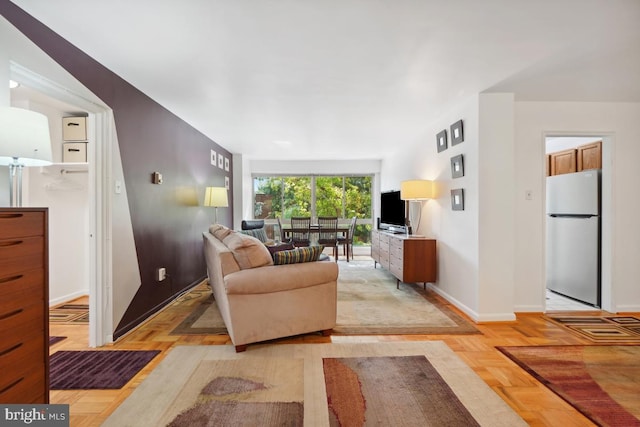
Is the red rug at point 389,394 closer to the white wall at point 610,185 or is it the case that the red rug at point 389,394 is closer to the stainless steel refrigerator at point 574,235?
the white wall at point 610,185

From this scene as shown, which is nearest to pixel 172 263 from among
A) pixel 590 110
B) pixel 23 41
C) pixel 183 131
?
pixel 183 131

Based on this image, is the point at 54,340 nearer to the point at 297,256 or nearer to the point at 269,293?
the point at 269,293

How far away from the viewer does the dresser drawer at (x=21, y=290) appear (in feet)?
4.43

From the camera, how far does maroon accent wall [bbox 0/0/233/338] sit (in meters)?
2.34

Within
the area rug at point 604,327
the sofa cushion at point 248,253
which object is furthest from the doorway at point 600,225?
the sofa cushion at point 248,253

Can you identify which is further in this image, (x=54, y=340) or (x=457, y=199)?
(x=457, y=199)

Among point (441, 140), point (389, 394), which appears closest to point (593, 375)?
point (389, 394)

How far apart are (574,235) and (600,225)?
0.30 meters

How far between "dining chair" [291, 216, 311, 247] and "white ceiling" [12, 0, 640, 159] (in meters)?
3.19

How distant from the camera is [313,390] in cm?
199

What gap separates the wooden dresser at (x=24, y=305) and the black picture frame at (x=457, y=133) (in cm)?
360

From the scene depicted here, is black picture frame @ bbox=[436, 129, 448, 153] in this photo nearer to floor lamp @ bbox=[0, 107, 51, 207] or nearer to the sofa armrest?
the sofa armrest

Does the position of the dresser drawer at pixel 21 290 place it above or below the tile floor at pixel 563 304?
above

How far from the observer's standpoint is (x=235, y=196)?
7090 mm
